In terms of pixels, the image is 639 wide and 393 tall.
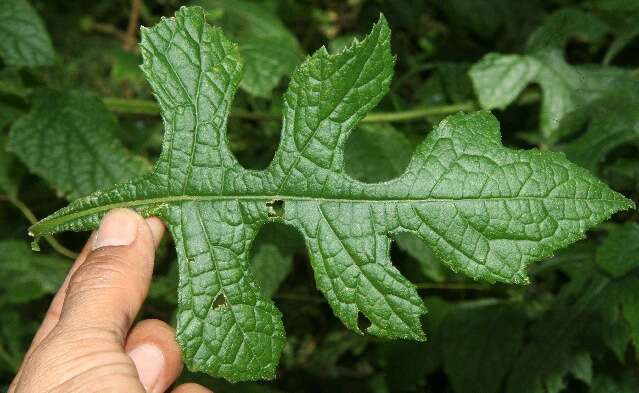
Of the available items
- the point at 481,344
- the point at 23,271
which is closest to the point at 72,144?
the point at 23,271

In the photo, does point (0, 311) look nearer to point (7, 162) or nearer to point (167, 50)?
point (7, 162)

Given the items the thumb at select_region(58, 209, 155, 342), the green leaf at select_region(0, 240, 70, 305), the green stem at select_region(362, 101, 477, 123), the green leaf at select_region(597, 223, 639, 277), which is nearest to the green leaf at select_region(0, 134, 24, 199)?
the green leaf at select_region(0, 240, 70, 305)

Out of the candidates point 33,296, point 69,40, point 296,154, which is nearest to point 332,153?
point 296,154

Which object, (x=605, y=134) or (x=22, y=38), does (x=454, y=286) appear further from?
(x=22, y=38)

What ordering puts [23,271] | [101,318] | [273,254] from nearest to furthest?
[101,318], [273,254], [23,271]

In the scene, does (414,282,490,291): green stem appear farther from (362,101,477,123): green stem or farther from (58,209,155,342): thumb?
(58,209,155,342): thumb
